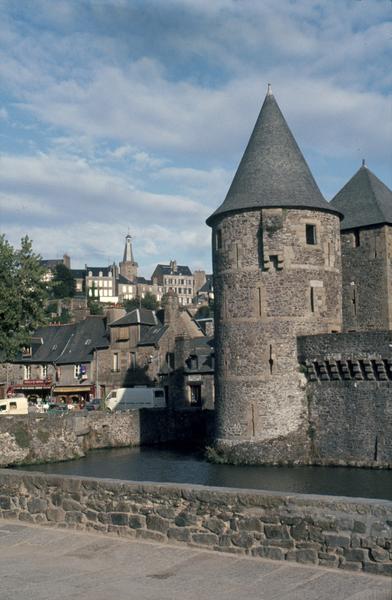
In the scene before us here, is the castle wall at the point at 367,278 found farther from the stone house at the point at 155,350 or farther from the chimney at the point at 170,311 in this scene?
the chimney at the point at 170,311

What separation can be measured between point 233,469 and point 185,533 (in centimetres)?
1687

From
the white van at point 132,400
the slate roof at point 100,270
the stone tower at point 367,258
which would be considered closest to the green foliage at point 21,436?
the white van at point 132,400

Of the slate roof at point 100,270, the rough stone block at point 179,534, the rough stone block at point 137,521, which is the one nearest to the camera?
the rough stone block at point 179,534

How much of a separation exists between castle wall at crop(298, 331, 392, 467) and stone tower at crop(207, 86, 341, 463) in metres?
0.49

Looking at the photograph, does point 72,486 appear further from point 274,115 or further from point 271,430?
point 274,115

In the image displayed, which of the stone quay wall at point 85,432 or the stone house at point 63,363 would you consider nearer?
the stone quay wall at point 85,432

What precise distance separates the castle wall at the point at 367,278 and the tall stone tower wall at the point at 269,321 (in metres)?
4.02

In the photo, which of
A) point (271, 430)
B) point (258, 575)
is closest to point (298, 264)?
point (271, 430)

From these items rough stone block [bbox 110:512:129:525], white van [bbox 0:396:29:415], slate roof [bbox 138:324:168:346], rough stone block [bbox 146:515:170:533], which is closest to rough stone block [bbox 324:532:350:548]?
rough stone block [bbox 146:515:170:533]

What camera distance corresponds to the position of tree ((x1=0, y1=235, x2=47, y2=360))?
30.2m

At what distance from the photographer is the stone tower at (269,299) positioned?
25219 millimetres

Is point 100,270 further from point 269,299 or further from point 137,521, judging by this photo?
point 137,521

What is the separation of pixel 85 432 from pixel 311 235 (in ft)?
45.6

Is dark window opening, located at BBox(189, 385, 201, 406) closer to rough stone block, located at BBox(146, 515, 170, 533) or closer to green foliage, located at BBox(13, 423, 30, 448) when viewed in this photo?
green foliage, located at BBox(13, 423, 30, 448)
